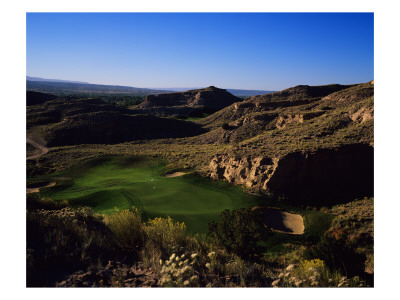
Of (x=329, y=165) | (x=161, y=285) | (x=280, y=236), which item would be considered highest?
(x=329, y=165)

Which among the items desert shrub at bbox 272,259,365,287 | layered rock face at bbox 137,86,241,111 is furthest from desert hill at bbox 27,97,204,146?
desert shrub at bbox 272,259,365,287

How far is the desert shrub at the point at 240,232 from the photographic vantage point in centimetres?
786

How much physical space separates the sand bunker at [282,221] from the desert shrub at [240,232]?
3993 millimetres

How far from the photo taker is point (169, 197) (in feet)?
47.6

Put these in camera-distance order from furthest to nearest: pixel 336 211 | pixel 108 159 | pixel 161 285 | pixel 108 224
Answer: pixel 108 159
pixel 336 211
pixel 108 224
pixel 161 285

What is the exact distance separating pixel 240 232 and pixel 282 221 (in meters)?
5.85

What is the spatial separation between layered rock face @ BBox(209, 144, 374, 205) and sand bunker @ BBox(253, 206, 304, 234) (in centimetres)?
147

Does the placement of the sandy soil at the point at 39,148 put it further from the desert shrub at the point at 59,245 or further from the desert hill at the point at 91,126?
the desert shrub at the point at 59,245

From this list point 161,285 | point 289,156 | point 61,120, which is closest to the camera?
point 161,285

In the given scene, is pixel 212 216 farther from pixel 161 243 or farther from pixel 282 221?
pixel 161 243

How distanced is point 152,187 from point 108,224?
7.60 m

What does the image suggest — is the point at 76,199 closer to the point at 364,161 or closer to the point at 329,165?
the point at 329,165

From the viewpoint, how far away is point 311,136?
20.0 meters

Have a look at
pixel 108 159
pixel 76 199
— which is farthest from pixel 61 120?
pixel 76 199
